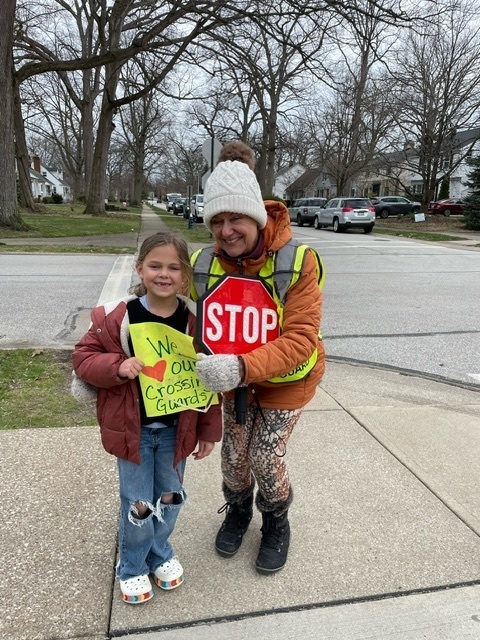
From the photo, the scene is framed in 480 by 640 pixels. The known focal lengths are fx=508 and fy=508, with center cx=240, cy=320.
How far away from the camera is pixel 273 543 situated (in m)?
2.26

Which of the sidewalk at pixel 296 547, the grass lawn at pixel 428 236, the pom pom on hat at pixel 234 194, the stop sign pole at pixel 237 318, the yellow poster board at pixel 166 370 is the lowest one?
the sidewalk at pixel 296 547

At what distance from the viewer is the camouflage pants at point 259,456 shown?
2.07 m

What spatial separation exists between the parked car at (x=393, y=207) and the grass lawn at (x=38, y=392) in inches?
1388

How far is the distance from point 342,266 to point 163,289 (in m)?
10.6

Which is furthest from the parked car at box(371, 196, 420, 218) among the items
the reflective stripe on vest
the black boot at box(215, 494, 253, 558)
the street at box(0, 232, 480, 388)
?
the reflective stripe on vest

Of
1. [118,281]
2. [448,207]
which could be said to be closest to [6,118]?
[118,281]

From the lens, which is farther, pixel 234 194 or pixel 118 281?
pixel 118 281

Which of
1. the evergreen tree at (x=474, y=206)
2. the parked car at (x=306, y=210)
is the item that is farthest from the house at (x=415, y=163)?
the parked car at (x=306, y=210)

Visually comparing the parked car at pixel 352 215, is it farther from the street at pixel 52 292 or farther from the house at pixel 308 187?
the house at pixel 308 187

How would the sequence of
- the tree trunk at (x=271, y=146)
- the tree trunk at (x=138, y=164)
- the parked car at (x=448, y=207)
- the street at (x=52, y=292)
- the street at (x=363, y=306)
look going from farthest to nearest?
1. the tree trunk at (x=138, y=164)
2. the parked car at (x=448, y=207)
3. the tree trunk at (x=271, y=146)
4. the street at (x=52, y=292)
5. the street at (x=363, y=306)

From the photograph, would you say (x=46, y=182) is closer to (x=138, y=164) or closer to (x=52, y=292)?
(x=138, y=164)

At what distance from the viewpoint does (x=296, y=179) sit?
81.1m

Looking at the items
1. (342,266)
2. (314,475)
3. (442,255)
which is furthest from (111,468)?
(442,255)

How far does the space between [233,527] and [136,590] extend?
54 centimetres
